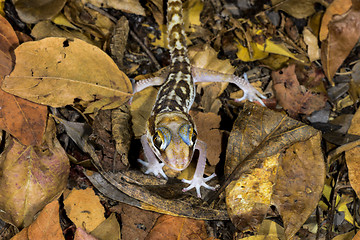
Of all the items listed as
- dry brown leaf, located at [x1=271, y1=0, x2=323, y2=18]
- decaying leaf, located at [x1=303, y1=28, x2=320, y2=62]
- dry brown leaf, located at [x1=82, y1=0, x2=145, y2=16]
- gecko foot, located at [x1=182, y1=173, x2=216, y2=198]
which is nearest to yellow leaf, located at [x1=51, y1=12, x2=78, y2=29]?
dry brown leaf, located at [x1=82, y1=0, x2=145, y2=16]

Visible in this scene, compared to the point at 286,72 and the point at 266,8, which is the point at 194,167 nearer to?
the point at 286,72

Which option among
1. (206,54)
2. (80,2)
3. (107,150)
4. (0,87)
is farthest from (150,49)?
(0,87)

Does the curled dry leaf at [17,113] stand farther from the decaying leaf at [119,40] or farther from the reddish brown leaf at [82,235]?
the decaying leaf at [119,40]

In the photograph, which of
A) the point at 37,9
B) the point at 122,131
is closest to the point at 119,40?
the point at 37,9

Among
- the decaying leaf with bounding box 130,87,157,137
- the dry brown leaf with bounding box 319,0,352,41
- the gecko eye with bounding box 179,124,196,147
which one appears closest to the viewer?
the gecko eye with bounding box 179,124,196,147

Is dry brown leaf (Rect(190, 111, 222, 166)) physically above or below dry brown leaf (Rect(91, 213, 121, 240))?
above

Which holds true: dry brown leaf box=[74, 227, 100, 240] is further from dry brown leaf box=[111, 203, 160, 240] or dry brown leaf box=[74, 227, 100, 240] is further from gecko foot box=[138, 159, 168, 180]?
gecko foot box=[138, 159, 168, 180]
